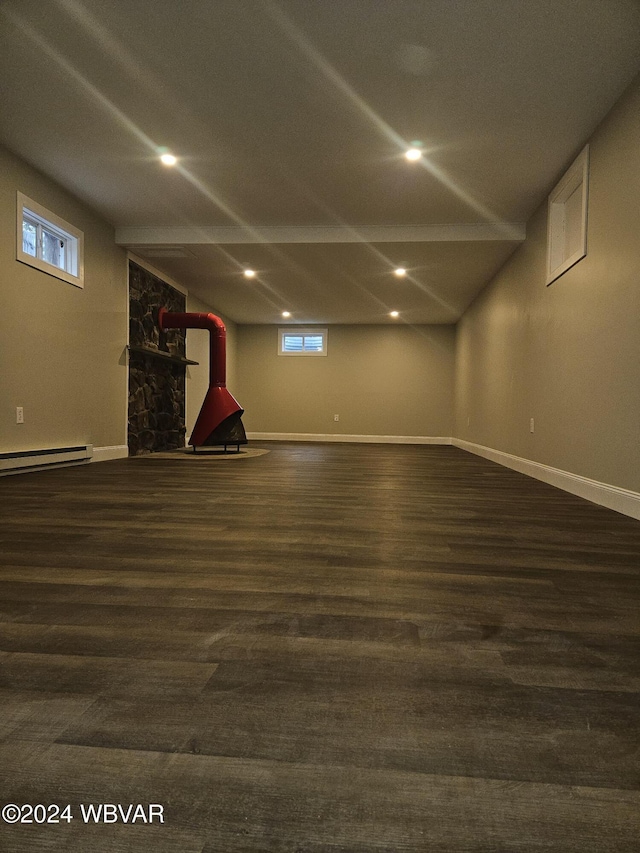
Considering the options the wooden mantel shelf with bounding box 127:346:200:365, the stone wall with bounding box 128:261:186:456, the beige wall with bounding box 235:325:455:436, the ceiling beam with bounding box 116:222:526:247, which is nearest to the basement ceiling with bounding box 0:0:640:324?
the ceiling beam with bounding box 116:222:526:247

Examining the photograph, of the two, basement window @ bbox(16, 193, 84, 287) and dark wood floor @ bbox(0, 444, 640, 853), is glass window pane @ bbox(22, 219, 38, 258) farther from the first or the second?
dark wood floor @ bbox(0, 444, 640, 853)

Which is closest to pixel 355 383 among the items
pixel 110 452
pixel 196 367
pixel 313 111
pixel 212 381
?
pixel 196 367

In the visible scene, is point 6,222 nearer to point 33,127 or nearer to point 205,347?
point 33,127

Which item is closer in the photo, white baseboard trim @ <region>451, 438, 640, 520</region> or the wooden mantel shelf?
white baseboard trim @ <region>451, 438, 640, 520</region>

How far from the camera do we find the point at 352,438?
962cm

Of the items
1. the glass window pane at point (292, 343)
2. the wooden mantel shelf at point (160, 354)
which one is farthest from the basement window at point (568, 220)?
the glass window pane at point (292, 343)

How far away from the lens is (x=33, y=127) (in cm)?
333

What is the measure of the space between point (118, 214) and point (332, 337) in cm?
526

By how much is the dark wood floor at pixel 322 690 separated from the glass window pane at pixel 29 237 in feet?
9.24

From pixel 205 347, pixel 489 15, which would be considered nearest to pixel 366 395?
pixel 205 347

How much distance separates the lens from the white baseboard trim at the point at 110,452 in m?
4.89

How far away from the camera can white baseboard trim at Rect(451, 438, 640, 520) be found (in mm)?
2545

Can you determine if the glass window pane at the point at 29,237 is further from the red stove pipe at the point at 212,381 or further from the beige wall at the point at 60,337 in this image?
the red stove pipe at the point at 212,381

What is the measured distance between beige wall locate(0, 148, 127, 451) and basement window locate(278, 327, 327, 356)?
15.0ft
